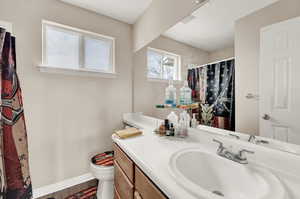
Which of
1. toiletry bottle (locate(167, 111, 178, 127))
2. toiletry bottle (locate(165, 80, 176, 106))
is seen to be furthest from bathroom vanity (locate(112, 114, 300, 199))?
toiletry bottle (locate(165, 80, 176, 106))

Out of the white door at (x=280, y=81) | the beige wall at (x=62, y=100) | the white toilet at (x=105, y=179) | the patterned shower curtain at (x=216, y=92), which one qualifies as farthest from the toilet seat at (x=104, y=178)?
the white door at (x=280, y=81)

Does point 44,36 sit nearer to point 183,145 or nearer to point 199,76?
point 199,76

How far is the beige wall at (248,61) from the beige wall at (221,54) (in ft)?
0.13

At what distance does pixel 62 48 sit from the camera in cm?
159

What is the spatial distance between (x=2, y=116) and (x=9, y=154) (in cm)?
27

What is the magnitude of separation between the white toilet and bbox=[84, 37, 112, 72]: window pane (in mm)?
1273

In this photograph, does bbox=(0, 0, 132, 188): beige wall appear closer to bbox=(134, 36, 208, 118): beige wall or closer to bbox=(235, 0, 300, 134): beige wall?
bbox=(134, 36, 208, 118): beige wall

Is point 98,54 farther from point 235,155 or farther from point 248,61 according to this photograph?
point 235,155

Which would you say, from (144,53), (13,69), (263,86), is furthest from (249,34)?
(13,69)

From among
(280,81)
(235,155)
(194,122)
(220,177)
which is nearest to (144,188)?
(220,177)

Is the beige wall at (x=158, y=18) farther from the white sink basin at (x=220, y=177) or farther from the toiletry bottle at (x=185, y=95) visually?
the white sink basin at (x=220, y=177)

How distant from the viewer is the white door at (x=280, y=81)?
591mm

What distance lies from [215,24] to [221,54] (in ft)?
0.78

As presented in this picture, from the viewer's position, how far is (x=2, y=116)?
865 millimetres
